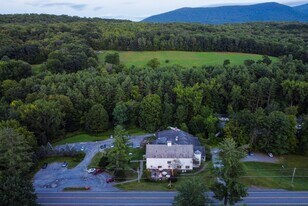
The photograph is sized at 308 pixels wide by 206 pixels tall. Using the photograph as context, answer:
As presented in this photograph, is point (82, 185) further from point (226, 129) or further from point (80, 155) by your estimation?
point (226, 129)

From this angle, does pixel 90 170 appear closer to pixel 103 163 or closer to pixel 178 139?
pixel 103 163

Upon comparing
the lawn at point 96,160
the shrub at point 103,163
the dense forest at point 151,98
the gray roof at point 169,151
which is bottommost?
the lawn at point 96,160

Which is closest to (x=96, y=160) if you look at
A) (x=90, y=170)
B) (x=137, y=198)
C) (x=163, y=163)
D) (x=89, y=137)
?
(x=90, y=170)

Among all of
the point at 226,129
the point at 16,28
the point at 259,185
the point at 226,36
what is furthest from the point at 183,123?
the point at 16,28

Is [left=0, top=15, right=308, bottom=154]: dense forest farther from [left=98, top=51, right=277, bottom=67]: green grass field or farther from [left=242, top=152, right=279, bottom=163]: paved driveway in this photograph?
[left=98, top=51, right=277, bottom=67]: green grass field

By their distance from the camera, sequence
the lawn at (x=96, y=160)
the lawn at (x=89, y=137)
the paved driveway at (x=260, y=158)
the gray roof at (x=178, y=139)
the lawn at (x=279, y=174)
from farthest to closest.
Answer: the lawn at (x=89, y=137), the paved driveway at (x=260, y=158), the gray roof at (x=178, y=139), the lawn at (x=96, y=160), the lawn at (x=279, y=174)

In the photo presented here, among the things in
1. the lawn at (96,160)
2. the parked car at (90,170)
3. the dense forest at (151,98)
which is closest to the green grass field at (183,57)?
the dense forest at (151,98)

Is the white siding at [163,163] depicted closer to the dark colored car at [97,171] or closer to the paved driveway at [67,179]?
the paved driveway at [67,179]
